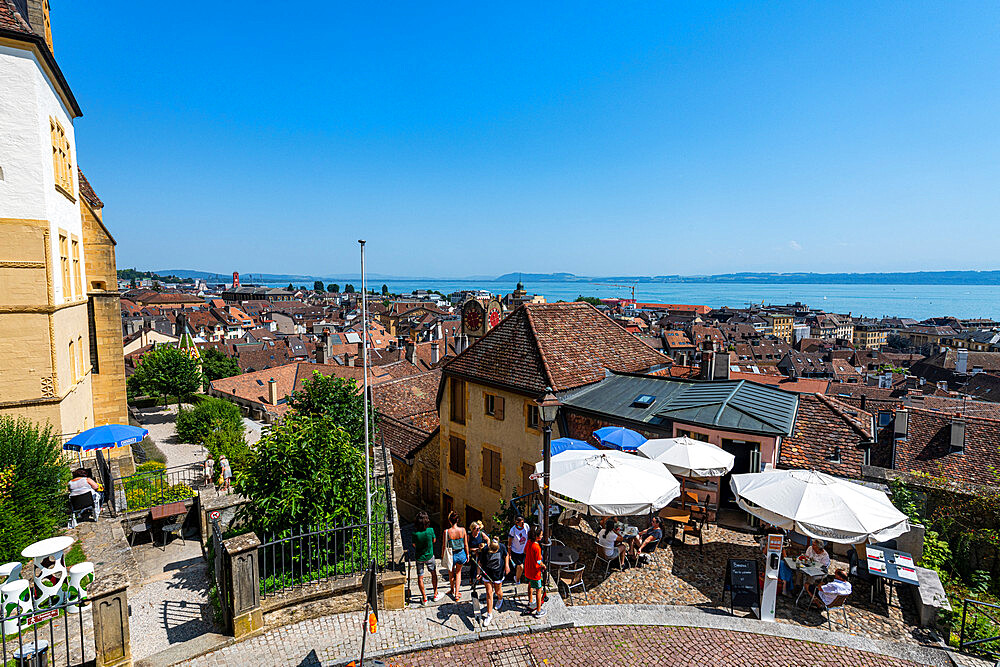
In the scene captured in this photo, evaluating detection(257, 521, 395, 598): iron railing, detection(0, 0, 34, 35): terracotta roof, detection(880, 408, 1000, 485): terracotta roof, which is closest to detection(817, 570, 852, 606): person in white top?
detection(257, 521, 395, 598): iron railing

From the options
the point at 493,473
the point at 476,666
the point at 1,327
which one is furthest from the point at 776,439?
the point at 1,327

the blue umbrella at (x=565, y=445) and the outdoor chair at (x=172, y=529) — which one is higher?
the blue umbrella at (x=565, y=445)

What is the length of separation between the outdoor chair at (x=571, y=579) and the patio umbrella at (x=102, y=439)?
14.1 m

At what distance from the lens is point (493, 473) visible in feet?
69.4

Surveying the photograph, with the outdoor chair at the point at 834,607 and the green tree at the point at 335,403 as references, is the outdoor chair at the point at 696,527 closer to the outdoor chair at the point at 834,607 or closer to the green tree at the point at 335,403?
the outdoor chair at the point at 834,607

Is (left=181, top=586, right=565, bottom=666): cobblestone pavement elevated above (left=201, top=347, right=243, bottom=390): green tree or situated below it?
above

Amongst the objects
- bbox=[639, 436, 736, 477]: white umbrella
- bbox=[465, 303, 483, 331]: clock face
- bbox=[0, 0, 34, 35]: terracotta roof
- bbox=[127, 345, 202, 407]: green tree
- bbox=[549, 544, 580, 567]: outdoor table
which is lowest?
bbox=[127, 345, 202, 407]: green tree

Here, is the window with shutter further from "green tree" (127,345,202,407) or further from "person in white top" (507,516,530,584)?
"green tree" (127,345,202,407)

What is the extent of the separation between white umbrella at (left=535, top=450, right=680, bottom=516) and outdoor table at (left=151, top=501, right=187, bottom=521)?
1002cm

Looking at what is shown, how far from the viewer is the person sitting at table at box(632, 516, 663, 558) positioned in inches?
435

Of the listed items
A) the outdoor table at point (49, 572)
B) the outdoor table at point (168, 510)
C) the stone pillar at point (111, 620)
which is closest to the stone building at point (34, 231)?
the outdoor table at point (168, 510)

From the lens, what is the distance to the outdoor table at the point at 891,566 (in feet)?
30.7

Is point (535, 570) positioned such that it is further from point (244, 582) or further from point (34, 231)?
point (34, 231)

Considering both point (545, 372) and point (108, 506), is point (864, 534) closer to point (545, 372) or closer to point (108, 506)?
point (545, 372)
